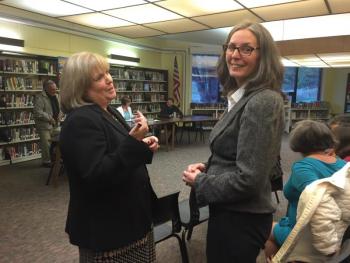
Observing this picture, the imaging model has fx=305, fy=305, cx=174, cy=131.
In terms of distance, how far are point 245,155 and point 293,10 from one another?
182 inches

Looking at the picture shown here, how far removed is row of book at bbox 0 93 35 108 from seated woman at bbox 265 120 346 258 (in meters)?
5.63

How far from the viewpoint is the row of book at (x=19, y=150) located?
19.3 feet

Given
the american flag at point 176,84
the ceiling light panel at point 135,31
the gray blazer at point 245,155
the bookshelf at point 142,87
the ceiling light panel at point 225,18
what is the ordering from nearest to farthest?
the gray blazer at point 245,155 < the ceiling light panel at point 225,18 < the ceiling light panel at point 135,31 < the bookshelf at point 142,87 < the american flag at point 176,84

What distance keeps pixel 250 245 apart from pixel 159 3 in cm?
424

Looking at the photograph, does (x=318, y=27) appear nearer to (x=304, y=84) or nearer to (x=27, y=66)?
(x=304, y=84)

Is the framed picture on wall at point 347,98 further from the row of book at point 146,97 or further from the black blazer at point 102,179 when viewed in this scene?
the black blazer at point 102,179

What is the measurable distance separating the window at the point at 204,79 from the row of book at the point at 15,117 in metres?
6.06

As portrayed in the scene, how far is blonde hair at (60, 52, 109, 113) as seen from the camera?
1.25 metres

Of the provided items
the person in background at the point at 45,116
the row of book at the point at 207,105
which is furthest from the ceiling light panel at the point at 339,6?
the row of book at the point at 207,105

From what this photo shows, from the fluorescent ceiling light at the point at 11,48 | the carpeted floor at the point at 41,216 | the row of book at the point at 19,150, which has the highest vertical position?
the fluorescent ceiling light at the point at 11,48

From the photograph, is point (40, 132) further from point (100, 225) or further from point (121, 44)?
point (100, 225)

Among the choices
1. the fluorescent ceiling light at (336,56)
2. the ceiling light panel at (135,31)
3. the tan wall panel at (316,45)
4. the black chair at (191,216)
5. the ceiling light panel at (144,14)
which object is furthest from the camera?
the fluorescent ceiling light at (336,56)

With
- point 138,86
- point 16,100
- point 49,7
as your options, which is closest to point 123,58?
point 138,86

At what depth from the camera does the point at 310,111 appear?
11891mm
